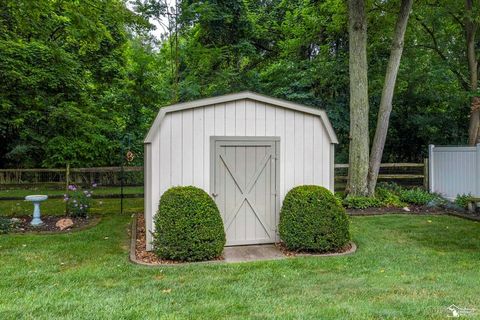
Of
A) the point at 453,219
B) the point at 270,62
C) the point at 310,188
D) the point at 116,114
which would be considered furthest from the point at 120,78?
the point at 453,219

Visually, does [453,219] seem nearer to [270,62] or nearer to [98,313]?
[98,313]

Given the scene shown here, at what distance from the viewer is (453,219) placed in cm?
Answer: 859

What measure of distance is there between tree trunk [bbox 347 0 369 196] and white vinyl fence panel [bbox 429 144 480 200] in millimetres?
2792

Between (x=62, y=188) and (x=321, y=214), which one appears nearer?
(x=321, y=214)

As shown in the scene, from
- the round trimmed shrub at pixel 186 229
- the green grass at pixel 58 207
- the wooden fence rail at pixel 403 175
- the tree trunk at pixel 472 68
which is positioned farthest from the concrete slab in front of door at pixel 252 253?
the tree trunk at pixel 472 68

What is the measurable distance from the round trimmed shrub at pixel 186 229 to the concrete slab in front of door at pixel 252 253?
1.07ft

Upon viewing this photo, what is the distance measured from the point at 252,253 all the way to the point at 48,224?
468 cm

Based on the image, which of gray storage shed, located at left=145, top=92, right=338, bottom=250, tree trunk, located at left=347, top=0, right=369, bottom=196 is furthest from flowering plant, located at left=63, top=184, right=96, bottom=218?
tree trunk, located at left=347, top=0, right=369, bottom=196

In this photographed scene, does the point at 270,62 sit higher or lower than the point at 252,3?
lower

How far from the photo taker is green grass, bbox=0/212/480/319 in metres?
3.57

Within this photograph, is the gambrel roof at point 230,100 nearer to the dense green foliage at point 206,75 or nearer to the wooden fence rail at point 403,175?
the wooden fence rail at point 403,175

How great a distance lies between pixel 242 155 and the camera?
20.5 ft

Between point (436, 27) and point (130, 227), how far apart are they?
39.5 feet

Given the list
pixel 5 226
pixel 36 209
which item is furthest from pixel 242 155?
pixel 5 226
